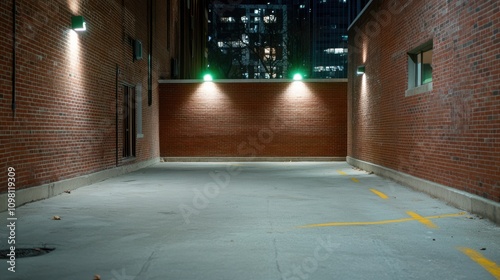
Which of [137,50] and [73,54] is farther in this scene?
[137,50]

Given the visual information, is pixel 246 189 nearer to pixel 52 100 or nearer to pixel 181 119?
pixel 52 100

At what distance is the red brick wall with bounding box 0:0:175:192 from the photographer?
10.1 metres

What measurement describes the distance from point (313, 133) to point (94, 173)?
12864 mm

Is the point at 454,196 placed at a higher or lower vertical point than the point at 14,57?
lower

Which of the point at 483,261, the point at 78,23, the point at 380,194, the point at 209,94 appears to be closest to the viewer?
the point at 483,261

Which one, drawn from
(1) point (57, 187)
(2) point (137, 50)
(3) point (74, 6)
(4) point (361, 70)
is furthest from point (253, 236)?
(4) point (361, 70)

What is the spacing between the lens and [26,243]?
6566mm

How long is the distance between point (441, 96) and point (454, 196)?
7.60 feet

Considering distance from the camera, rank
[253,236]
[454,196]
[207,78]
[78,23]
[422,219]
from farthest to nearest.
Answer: [207,78] → [78,23] → [454,196] → [422,219] → [253,236]

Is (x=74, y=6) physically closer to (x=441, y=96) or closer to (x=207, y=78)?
(x=441, y=96)

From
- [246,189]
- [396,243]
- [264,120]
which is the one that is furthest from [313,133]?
[396,243]

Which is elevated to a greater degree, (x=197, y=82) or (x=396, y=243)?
(x=197, y=82)

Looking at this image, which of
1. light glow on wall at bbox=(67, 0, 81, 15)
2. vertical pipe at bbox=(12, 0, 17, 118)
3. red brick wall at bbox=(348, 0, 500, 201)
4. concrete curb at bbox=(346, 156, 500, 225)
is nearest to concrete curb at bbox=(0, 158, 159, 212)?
vertical pipe at bbox=(12, 0, 17, 118)

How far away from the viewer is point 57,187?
1200cm
